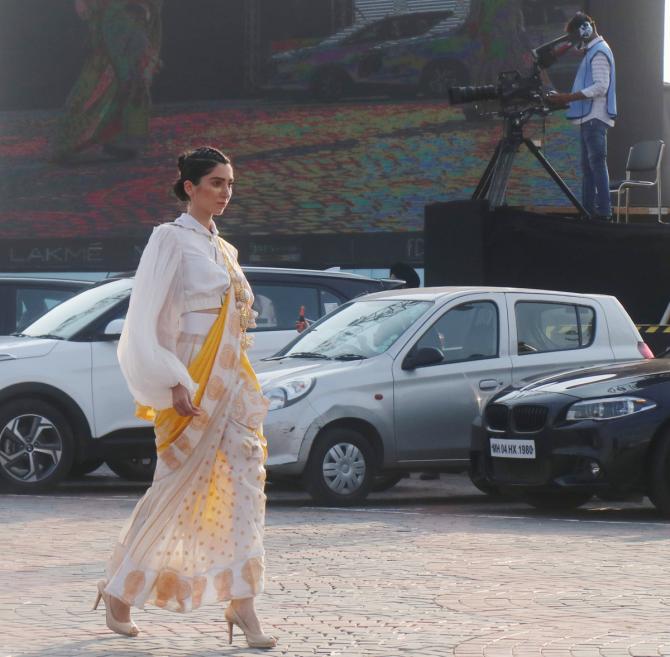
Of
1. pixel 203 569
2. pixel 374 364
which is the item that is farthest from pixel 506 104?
pixel 203 569

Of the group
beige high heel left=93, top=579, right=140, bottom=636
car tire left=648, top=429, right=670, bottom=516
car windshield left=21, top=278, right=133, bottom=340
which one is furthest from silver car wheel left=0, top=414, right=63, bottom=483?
beige high heel left=93, top=579, right=140, bottom=636

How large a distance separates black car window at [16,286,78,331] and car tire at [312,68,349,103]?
19084 mm

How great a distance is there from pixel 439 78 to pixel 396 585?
25.8 meters

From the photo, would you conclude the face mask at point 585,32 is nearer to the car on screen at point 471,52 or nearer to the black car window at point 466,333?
the black car window at point 466,333

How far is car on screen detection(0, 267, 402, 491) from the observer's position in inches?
494

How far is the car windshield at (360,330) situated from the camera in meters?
12.3

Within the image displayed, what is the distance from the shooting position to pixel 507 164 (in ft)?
48.8

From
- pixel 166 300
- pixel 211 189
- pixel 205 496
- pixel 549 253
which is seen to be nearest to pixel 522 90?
pixel 549 253

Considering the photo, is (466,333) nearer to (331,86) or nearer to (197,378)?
(197,378)

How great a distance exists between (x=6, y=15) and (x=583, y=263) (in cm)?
2352

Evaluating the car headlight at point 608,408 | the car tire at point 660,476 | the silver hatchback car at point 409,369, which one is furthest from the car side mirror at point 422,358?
the car tire at point 660,476

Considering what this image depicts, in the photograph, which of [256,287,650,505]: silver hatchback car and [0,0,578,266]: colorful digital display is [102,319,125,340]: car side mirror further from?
[0,0,578,266]: colorful digital display

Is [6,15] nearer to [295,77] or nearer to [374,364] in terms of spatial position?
[295,77]

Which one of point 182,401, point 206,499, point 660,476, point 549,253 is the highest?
point 549,253
